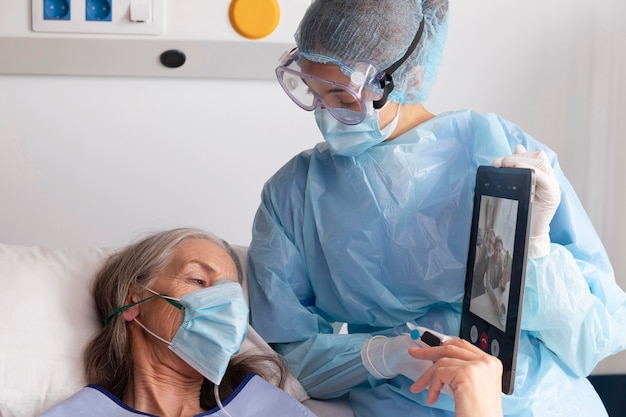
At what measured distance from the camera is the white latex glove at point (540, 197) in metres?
1.41

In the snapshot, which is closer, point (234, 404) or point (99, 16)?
point (234, 404)

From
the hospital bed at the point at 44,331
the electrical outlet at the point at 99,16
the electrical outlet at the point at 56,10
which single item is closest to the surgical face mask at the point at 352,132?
the hospital bed at the point at 44,331

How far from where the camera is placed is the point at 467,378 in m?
1.29

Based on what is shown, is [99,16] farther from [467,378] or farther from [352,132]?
[467,378]

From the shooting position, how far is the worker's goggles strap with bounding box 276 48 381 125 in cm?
156

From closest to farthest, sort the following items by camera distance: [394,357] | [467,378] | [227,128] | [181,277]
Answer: [467,378] → [394,357] → [181,277] → [227,128]

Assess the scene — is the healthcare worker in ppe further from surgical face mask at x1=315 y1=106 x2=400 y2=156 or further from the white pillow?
the white pillow

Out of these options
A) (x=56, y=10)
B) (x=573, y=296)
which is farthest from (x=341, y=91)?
(x=56, y=10)

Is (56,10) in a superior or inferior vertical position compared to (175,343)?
superior

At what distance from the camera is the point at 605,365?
2746 millimetres

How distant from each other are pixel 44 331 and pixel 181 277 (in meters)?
0.31

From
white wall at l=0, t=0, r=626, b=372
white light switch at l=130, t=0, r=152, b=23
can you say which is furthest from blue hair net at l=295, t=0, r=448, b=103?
white wall at l=0, t=0, r=626, b=372

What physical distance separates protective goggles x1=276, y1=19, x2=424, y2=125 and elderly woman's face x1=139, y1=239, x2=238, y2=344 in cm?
38

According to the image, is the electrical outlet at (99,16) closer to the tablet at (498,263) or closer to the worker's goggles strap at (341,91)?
the worker's goggles strap at (341,91)
